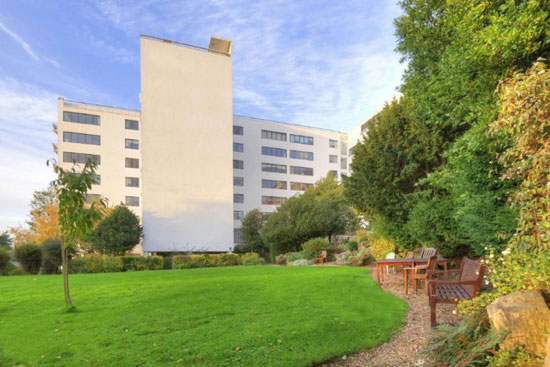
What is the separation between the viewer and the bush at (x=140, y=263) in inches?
847

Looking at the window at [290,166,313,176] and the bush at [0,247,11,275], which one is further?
the window at [290,166,313,176]

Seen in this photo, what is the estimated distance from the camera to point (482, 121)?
6715 mm

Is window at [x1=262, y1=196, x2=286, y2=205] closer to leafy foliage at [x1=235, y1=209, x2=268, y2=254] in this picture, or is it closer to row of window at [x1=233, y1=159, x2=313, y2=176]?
row of window at [x1=233, y1=159, x2=313, y2=176]

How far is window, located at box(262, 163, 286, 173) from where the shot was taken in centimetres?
4891

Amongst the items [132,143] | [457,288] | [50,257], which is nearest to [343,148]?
[132,143]

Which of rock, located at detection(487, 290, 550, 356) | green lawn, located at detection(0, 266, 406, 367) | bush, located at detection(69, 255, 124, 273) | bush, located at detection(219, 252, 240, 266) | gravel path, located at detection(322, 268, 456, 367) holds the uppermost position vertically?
rock, located at detection(487, 290, 550, 356)

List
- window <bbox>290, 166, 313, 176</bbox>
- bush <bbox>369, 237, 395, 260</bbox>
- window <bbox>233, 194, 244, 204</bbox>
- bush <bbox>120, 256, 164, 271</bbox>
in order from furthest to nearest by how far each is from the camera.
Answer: window <bbox>290, 166, 313, 176</bbox> < window <bbox>233, 194, 244, 204</bbox> < bush <bbox>120, 256, 164, 271</bbox> < bush <bbox>369, 237, 395, 260</bbox>

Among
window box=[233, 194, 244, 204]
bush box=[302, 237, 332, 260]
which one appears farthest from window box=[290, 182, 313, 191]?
bush box=[302, 237, 332, 260]

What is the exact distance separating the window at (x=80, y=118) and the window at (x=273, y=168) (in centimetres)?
2353

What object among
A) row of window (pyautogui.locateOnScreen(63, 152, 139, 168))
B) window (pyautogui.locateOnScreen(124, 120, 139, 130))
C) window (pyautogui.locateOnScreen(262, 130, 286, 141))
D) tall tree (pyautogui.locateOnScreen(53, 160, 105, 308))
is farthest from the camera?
window (pyautogui.locateOnScreen(262, 130, 286, 141))

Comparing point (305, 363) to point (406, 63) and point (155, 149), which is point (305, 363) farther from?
point (155, 149)

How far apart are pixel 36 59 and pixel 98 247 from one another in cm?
1727

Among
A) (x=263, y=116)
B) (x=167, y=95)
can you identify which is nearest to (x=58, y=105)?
(x=167, y=95)

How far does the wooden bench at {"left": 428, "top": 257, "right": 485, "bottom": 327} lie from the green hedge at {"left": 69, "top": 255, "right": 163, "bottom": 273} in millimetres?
19622
